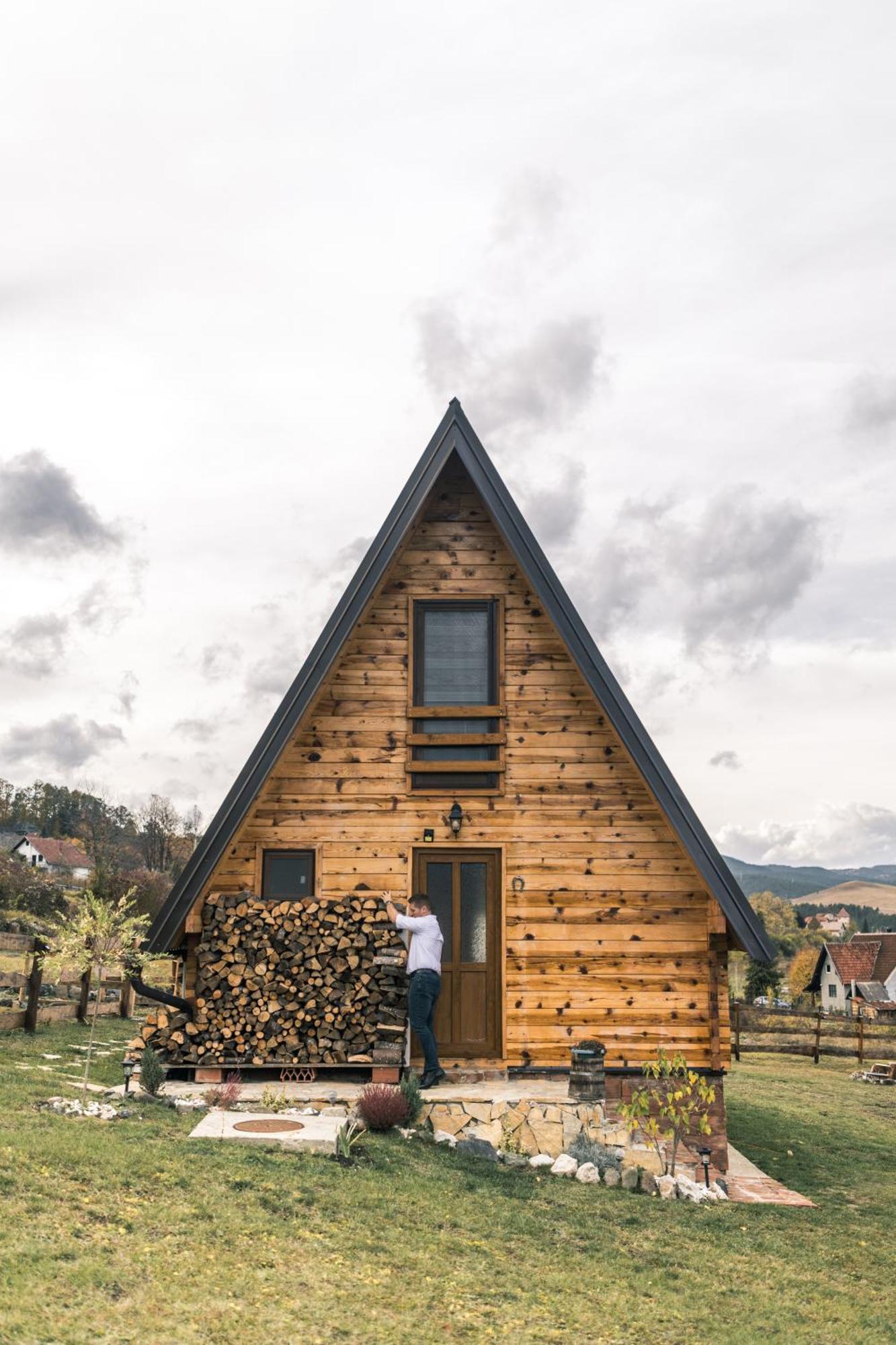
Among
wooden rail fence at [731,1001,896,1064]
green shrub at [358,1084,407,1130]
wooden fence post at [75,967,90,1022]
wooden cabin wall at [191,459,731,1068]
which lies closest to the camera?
green shrub at [358,1084,407,1130]

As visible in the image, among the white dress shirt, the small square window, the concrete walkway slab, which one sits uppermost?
the small square window

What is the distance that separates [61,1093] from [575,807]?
19.3 ft

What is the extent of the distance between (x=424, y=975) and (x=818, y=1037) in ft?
63.0

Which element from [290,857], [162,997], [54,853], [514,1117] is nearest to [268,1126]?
[514,1117]

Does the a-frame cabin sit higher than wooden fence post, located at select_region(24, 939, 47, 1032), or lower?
higher

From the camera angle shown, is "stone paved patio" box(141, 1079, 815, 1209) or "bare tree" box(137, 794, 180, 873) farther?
"bare tree" box(137, 794, 180, 873)

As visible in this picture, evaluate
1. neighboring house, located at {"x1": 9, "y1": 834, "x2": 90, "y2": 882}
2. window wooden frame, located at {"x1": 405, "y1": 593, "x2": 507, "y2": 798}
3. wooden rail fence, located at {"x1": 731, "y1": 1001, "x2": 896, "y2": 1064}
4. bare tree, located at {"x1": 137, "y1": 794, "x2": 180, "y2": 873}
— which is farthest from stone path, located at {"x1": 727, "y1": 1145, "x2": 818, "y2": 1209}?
neighboring house, located at {"x1": 9, "y1": 834, "x2": 90, "y2": 882}

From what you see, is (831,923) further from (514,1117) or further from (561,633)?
(514,1117)

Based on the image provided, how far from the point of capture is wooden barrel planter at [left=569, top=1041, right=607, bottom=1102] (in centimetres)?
1120

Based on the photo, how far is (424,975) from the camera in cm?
1174

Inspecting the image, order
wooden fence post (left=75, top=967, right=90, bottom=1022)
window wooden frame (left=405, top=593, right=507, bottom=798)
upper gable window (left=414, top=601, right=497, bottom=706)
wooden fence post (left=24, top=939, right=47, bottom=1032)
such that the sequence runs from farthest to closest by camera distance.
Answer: wooden fence post (left=75, top=967, right=90, bottom=1022)
wooden fence post (left=24, top=939, right=47, bottom=1032)
upper gable window (left=414, top=601, right=497, bottom=706)
window wooden frame (left=405, top=593, right=507, bottom=798)

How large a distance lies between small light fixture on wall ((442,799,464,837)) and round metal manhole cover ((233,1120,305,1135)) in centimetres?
361

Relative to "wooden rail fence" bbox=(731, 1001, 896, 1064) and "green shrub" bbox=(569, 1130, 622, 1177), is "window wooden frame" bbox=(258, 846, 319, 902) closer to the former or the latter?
"green shrub" bbox=(569, 1130, 622, 1177)

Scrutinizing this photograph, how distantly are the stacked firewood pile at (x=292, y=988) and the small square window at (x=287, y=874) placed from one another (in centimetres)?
39
